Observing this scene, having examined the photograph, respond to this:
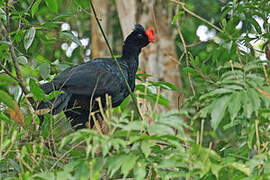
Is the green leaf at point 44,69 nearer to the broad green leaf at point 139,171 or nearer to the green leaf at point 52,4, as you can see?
the green leaf at point 52,4

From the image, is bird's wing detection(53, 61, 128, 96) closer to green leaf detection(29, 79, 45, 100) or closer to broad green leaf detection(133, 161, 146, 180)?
green leaf detection(29, 79, 45, 100)

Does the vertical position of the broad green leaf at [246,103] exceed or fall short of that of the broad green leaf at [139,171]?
it exceeds it

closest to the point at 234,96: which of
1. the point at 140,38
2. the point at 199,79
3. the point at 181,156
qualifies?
the point at 181,156

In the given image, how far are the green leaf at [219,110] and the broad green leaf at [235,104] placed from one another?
0.02 m

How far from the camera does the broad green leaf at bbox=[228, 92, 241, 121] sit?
1.97 metres

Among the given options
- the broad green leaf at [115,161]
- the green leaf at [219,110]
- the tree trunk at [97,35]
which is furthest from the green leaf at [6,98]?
the tree trunk at [97,35]

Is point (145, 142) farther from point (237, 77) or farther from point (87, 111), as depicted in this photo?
point (87, 111)

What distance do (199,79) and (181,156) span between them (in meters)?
1.23

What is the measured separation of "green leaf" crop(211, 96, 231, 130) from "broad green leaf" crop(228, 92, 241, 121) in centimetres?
2

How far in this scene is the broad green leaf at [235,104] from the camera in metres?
1.97

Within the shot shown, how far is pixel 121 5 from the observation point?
243 inches

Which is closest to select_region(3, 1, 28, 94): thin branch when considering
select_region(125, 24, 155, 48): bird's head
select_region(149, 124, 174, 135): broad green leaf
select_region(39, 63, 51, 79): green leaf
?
select_region(39, 63, 51, 79): green leaf

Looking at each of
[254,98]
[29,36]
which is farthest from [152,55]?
[254,98]

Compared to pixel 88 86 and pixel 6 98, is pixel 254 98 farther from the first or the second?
pixel 88 86
